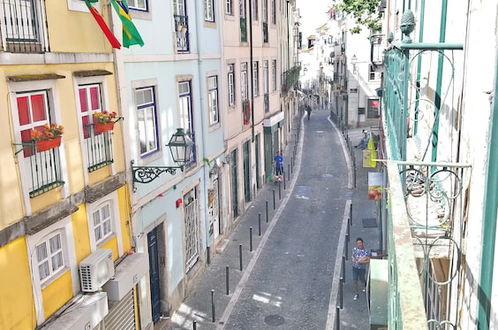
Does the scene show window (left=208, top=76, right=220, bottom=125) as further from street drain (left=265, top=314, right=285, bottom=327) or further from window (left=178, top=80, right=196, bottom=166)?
street drain (left=265, top=314, right=285, bottom=327)

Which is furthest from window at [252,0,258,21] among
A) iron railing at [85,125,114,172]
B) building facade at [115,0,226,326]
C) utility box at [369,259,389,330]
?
utility box at [369,259,389,330]

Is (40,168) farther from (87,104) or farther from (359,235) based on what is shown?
(359,235)

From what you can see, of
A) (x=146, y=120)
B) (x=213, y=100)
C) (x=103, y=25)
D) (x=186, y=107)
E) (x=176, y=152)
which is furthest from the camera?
(x=213, y=100)

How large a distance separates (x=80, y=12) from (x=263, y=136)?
1745cm

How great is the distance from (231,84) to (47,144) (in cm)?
1220

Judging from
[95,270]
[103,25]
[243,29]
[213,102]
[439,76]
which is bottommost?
[95,270]

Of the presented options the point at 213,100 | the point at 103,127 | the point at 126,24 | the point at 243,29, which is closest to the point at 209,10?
the point at 213,100

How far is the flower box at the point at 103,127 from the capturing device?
9.42 meters

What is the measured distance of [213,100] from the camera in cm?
1708

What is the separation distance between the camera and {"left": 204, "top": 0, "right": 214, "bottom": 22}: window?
53.6 feet

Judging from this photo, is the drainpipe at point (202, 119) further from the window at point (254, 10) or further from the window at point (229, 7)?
the window at point (254, 10)

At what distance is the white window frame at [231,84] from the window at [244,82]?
3.61 feet

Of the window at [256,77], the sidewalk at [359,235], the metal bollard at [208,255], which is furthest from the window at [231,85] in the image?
the sidewalk at [359,235]

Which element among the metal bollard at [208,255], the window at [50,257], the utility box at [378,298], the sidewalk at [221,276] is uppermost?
the utility box at [378,298]
